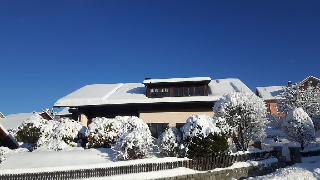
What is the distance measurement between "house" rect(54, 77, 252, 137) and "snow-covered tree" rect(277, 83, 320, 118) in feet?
58.4

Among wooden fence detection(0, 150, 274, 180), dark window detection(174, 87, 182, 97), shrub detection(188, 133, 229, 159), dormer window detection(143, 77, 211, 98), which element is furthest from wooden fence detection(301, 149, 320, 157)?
dark window detection(174, 87, 182, 97)

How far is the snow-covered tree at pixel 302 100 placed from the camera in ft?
111

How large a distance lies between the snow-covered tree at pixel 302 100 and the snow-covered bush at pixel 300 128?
Answer: 55.1 ft

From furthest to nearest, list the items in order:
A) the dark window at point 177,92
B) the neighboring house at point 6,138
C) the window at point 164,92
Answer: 1. the window at point 164,92
2. the dark window at point 177,92
3. the neighboring house at point 6,138

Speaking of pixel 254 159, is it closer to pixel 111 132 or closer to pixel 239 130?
pixel 239 130

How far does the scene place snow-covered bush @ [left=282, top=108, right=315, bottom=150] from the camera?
18.4m

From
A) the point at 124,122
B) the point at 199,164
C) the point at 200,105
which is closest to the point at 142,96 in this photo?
the point at 200,105

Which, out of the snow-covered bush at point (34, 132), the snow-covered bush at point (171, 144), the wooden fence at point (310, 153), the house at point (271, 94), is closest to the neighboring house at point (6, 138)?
the snow-covered bush at point (34, 132)

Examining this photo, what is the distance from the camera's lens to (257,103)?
1566 centimetres

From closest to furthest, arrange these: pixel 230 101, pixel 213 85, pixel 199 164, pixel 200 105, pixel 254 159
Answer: pixel 199 164
pixel 254 159
pixel 230 101
pixel 200 105
pixel 213 85

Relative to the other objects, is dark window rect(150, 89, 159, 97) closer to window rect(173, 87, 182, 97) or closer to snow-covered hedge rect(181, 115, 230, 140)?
window rect(173, 87, 182, 97)

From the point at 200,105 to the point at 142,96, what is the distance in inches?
246

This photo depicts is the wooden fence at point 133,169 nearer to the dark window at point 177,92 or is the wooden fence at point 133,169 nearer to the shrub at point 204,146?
the shrub at point 204,146

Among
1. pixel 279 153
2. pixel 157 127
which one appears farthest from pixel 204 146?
pixel 157 127
